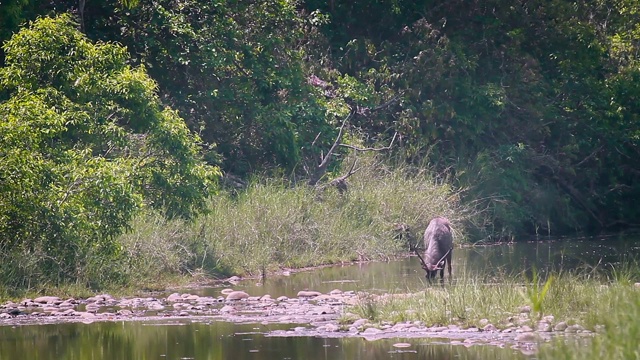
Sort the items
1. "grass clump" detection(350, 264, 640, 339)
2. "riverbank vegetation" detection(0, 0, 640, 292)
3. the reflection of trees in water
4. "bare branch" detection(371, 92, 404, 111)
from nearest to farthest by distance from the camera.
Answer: the reflection of trees in water, "grass clump" detection(350, 264, 640, 339), "riverbank vegetation" detection(0, 0, 640, 292), "bare branch" detection(371, 92, 404, 111)

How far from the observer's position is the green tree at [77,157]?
52.5ft

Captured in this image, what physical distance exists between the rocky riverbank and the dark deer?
7.80ft

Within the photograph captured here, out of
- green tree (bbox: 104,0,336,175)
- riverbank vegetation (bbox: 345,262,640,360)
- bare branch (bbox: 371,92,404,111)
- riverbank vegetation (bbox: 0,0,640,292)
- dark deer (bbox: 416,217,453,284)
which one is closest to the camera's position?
riverbank vegetation (bbox: 345,262,640,360)

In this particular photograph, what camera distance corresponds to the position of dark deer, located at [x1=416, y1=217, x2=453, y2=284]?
18.2 meters

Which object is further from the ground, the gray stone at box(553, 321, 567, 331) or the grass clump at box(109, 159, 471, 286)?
the grass clump at box(109, 159, 471, 286)

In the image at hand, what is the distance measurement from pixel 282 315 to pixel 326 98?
1386 cm

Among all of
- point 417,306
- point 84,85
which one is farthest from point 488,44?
point 417,306

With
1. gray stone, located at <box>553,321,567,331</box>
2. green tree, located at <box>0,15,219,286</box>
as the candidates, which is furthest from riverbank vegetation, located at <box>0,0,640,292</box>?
gray stone, located at <box>553,321,567,331</box>

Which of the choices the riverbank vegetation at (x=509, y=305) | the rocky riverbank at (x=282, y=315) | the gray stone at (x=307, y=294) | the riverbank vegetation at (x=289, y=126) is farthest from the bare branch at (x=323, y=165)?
the riverbank vegetation at (x=509, y=305)

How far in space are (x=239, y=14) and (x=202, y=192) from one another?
21.9 ft

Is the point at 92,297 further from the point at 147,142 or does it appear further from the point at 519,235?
Result: the point at 519,235

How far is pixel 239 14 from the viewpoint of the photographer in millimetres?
24734

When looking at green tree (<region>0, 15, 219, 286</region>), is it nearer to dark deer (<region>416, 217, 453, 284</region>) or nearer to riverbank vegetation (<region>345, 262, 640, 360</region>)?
dark deer (<region>416, 217, 453, 284</region>)

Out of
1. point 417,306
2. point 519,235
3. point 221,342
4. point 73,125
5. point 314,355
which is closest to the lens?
point 314,355
